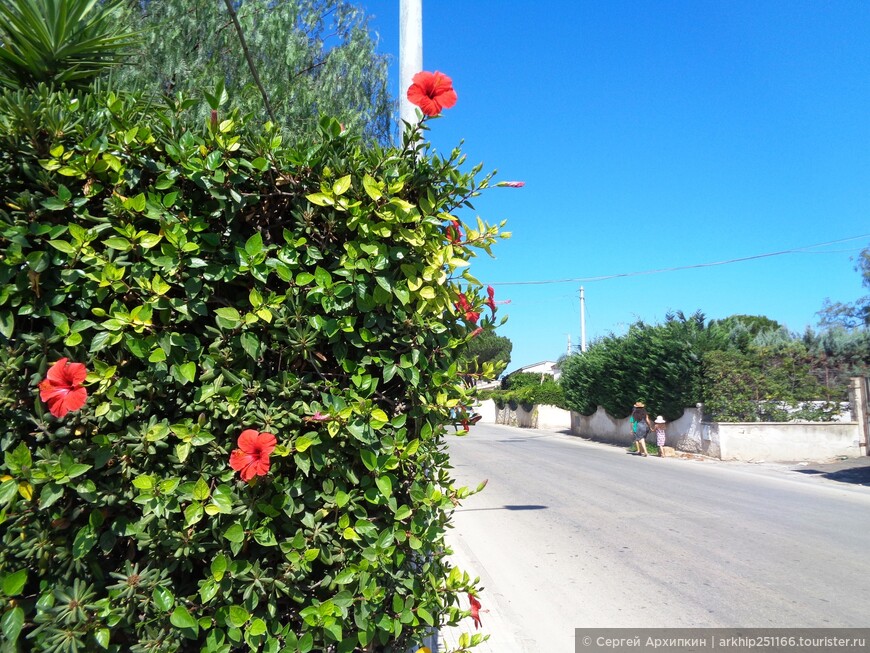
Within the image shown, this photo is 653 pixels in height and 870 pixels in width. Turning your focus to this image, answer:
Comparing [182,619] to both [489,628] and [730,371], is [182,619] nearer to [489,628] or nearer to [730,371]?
[489,628]

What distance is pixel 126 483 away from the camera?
6.81 feet

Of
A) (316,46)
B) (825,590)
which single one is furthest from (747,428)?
(316,46)

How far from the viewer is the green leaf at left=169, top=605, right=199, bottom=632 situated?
78.7 inches

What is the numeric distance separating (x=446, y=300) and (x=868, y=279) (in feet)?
115

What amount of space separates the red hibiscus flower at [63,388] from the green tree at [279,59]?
355 centimetres

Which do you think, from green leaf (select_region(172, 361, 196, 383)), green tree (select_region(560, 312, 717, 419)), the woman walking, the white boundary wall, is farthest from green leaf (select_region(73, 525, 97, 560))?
the woman walking

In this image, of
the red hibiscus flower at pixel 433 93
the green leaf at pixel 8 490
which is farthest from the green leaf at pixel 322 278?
the green leaf at pixel 8 490

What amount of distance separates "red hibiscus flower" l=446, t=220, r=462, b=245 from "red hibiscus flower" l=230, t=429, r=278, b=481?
0.97m

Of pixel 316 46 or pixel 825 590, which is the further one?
pixel 316 46

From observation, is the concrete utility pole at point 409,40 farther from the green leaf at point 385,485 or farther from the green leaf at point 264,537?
the green leaf at point 264,537

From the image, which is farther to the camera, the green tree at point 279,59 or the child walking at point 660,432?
the child walking at point 660,432

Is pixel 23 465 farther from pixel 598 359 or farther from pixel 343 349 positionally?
pixel 598 359

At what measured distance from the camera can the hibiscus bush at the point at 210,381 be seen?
2.04 m

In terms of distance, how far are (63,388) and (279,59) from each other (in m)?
5.62
